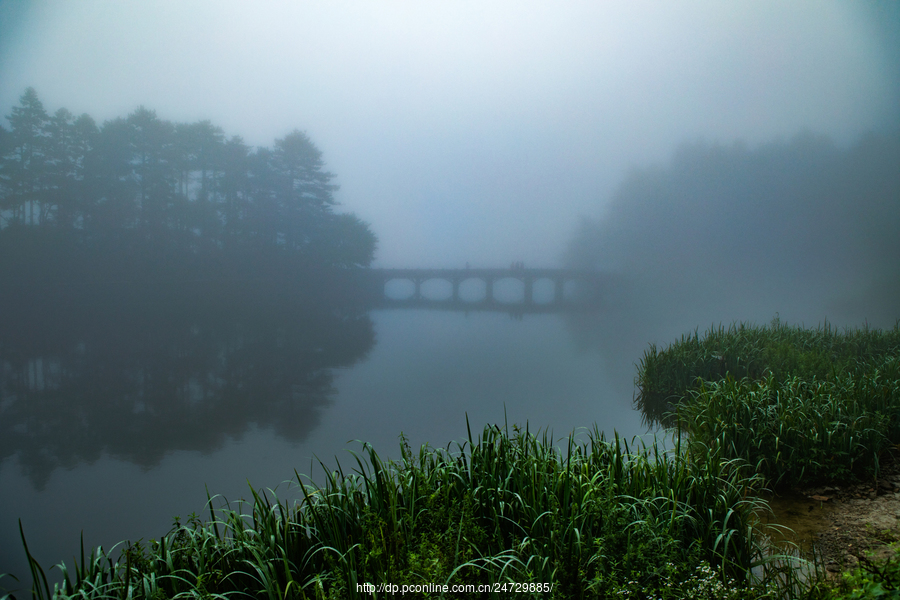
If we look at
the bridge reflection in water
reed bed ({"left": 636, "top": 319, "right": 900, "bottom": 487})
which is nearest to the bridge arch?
the bridge reflection in water

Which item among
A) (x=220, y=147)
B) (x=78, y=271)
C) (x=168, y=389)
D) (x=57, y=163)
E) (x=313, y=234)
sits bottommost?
(x=168, y=389)

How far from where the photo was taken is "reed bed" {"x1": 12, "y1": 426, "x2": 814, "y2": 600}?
1.53m

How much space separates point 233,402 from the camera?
832 cm

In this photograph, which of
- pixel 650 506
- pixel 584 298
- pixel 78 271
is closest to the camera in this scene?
pixel 650 506

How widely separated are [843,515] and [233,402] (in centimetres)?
861

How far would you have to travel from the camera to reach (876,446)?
2.96 metres

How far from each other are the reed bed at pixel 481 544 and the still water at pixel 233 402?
0.66 meters

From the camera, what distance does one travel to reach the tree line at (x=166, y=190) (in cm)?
1422

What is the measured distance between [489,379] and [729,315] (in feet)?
26.6

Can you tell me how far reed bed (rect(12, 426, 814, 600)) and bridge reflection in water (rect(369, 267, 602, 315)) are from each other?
14.3 meters

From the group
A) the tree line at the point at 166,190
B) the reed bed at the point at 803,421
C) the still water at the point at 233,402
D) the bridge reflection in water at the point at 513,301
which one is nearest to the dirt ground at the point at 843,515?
the reed bed at the point at 803,421

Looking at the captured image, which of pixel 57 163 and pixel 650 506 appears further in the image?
pixel 57 163

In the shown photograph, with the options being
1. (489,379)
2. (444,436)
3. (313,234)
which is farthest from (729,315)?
(313,234)

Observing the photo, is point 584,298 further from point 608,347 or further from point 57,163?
point 57,163
